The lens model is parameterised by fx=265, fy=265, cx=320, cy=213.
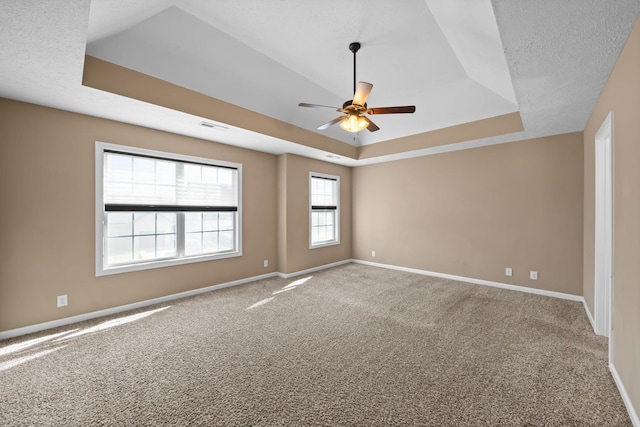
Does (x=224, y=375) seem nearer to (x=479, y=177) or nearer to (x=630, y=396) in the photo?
(x=630, y=396)

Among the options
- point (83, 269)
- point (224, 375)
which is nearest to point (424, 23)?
point (224, 375)

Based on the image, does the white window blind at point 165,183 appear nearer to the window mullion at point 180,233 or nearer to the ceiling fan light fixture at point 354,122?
the window mullion at point 180,233

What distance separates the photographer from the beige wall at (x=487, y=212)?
12.8ft

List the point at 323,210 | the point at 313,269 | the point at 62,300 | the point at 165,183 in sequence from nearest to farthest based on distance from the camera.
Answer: the point at 62,300 → the point at 165,183 → the point at 313,269 → the point at 323,210

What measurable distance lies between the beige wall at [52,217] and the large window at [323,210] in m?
3.00

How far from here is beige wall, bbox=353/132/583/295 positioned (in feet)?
12.8

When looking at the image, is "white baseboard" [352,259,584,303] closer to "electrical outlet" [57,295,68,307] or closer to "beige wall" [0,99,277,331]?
"beige wall" [0,99,277,331]

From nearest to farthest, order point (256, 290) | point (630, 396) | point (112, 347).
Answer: point (630, 396), point (112, 347), point (256, 290)

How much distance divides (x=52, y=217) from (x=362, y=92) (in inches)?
143

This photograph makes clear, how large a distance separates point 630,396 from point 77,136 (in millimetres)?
5461

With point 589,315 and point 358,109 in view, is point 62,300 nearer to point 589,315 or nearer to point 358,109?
point 358,109

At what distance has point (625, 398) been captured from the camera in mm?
1765

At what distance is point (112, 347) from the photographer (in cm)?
255

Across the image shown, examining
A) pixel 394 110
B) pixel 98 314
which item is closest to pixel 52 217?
pixel 98 314
